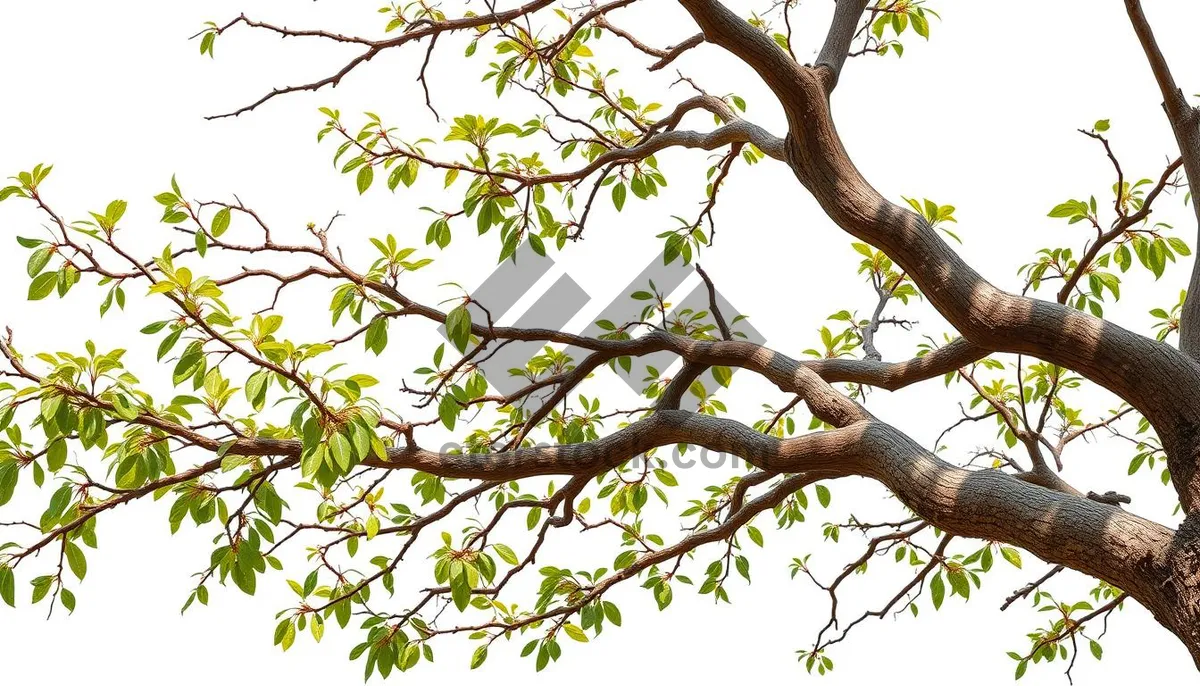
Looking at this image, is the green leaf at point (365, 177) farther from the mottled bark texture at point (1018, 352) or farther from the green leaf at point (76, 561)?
the green leaf at point (76, 561)

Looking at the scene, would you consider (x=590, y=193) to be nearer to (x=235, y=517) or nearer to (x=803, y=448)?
(x=803, y=448)

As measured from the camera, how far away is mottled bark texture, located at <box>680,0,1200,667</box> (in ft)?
6.59

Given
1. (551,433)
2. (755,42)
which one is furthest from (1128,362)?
(551,433)

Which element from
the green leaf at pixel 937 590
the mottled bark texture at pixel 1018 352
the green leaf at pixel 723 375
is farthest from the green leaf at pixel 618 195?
the green leaf at pixel 937 590

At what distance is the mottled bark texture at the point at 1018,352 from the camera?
2010mm

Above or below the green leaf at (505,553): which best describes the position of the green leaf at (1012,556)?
above

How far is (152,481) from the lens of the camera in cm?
208

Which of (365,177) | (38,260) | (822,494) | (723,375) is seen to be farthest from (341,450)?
(822,494)

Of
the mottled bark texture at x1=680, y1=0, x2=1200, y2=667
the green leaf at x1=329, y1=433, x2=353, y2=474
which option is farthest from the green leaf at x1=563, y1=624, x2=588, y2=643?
the green leaf at x1=329, y1=433, x2=353, y2=474

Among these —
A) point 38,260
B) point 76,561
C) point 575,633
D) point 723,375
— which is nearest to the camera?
point 38,260

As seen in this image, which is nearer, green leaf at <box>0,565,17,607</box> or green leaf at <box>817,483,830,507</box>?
green leaf at <box>0,565,17,607</box>

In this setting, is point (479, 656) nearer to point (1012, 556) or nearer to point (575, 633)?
point (575, 633)

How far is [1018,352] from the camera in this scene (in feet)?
7.63

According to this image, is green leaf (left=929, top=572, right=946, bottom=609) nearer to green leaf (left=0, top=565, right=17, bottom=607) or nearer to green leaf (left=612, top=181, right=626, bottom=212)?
green leaf (left=612, top=181, right=626, bottom=212)
